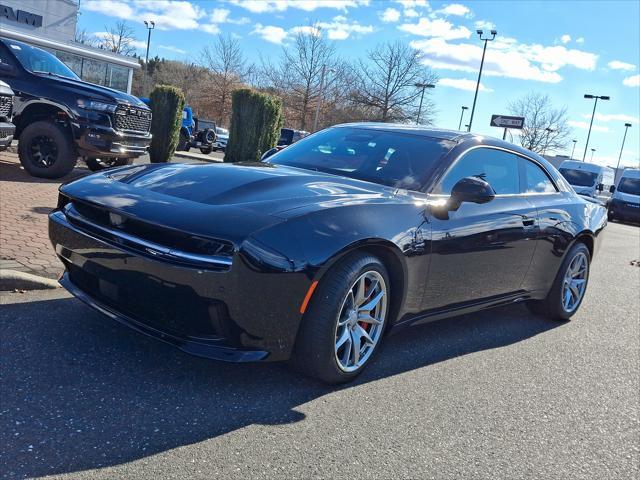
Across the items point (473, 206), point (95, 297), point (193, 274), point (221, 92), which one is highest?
point (221, 92)

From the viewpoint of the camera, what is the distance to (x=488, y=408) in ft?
11.1

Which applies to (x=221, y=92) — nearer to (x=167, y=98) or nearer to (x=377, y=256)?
(x=167, y=98)

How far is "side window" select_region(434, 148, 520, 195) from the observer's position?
404cm

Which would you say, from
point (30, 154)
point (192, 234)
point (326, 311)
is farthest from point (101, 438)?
point (30, 154)

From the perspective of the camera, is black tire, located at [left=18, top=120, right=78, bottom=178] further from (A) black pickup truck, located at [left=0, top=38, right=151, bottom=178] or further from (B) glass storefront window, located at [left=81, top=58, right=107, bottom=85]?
(B) glass storefront window, located at [left=81, top=58, right=107, bottom=85]

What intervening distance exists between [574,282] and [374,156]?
2.56 metres

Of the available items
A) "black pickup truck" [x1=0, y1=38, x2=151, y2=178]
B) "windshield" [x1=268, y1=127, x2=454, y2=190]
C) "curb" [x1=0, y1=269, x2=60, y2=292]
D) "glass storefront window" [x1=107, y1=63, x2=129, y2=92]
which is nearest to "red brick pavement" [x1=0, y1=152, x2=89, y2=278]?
"curb" [x1=0, y1=269, x2=60, y2=292]

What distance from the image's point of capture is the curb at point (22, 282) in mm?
4223

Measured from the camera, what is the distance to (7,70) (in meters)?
8.47

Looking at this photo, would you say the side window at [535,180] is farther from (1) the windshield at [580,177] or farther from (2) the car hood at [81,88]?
(1) the windshield at [580,177]

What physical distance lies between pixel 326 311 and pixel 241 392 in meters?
0.63

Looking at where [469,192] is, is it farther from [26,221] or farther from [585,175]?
[585,175]

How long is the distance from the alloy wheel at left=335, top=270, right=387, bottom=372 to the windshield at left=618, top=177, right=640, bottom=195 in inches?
928

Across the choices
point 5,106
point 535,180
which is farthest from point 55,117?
point 535,180
